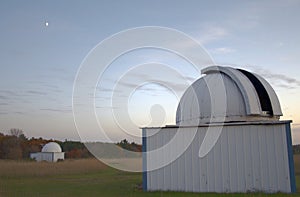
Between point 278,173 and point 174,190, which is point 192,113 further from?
point 278,173

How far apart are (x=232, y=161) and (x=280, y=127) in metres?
2.56

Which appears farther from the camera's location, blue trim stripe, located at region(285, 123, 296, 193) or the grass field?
the grass field

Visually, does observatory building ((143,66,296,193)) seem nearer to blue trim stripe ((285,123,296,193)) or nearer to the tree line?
blue trim stripe ((285,123,296,193))

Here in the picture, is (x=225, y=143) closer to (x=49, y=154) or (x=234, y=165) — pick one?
(x=234, y=165)

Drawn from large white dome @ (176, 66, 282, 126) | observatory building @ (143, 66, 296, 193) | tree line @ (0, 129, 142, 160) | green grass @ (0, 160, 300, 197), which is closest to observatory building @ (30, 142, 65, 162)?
tree line @ (0, 129, 142, 160)

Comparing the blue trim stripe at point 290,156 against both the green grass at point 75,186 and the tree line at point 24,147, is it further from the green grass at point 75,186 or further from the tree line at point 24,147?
the tree line at point 24,147

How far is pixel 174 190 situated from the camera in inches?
663

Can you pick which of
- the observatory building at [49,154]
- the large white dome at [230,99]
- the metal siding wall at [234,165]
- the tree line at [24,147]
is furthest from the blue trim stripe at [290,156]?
the tree line at [24,147]

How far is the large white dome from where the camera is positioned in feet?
56.5

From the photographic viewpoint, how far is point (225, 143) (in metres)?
16.2

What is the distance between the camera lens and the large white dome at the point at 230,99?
17.2 m

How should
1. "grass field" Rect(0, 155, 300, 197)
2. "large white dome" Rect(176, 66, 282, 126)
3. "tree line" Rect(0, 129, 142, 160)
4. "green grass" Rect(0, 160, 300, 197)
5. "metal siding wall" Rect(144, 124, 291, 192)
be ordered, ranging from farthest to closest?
"tree line" Rect(0, 129, 142, 160), "large white dome" Rect(176, 66, 282, 126), "grass field" Rect(0, 155, 300, 197), "green grass" Rect(0, 160, 300, 197), "metal siding wall" Rect(144, 124, 291, 192)

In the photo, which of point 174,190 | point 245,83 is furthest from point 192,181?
point 245,83

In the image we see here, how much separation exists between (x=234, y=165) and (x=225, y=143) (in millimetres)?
1043
